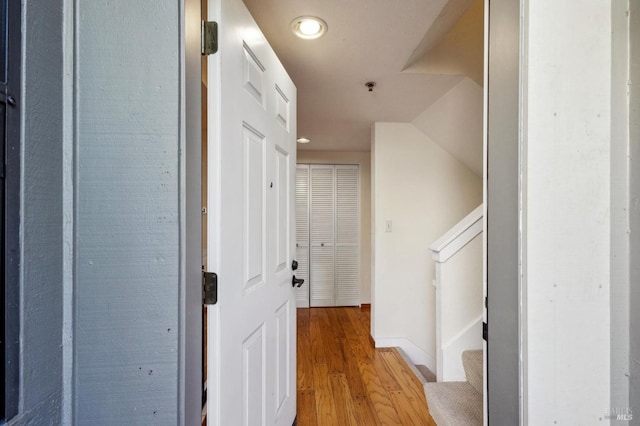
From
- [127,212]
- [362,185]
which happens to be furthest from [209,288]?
[362,185]

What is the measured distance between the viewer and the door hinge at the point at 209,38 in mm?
775

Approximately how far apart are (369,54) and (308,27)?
1.32 ft

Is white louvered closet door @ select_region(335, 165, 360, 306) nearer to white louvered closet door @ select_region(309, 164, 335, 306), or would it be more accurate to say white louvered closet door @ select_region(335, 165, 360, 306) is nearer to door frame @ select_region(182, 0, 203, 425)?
white louvered closet door @ select_region(309, 164, 335, 306)

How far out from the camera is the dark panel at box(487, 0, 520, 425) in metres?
0.73

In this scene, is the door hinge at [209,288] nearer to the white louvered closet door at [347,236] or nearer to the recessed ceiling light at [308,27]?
the recessed ceiling light at [308,27]

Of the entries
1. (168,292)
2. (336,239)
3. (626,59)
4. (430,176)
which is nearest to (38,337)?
(168,292)

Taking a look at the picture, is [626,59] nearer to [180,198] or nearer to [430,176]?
[180,198]

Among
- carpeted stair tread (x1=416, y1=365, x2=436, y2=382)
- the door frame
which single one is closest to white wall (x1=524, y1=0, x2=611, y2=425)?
the door frame

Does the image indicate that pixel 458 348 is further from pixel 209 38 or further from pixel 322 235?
pixel 322 235

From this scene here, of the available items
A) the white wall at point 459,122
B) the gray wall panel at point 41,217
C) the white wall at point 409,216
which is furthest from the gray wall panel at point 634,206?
the white wall at point 409,216

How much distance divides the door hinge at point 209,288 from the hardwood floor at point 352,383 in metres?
1.27

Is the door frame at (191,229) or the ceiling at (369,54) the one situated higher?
the ceiling at (369,54)

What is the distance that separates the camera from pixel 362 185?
3.82 metres

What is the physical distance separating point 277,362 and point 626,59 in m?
1.60
